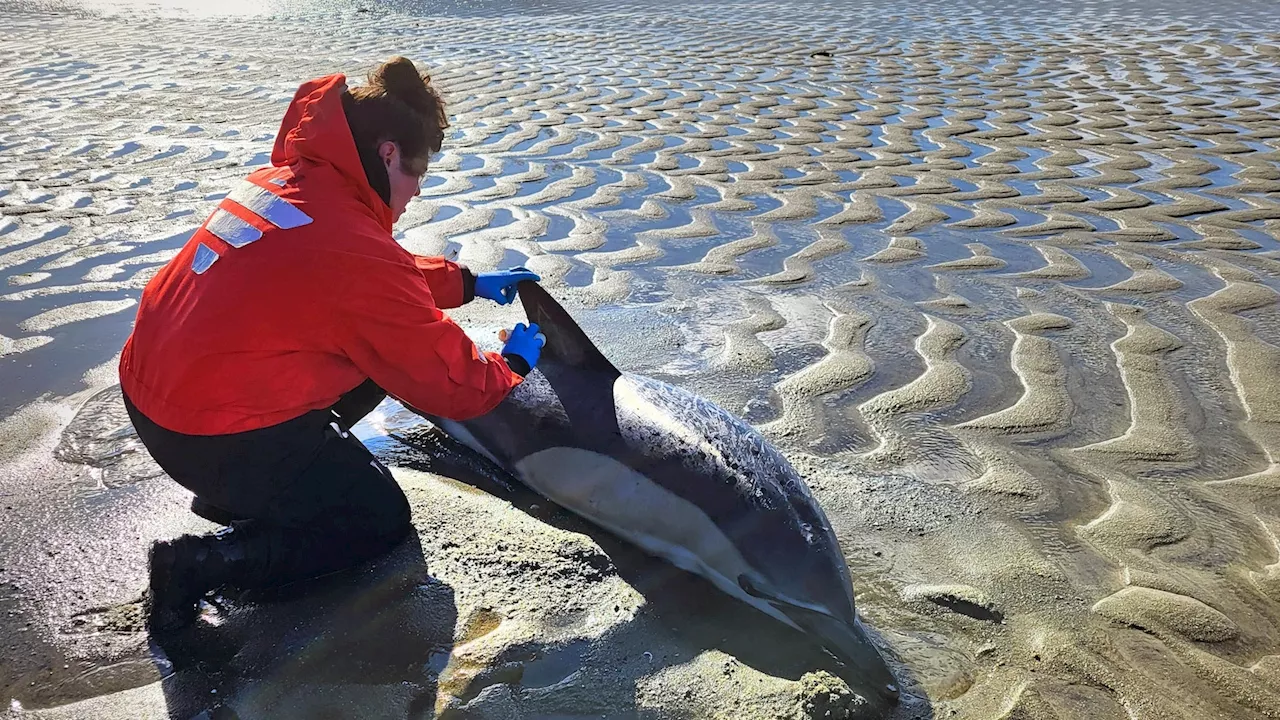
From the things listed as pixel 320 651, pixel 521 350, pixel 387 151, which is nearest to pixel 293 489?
pixel 320 651

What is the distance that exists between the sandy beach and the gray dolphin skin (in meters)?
0.09

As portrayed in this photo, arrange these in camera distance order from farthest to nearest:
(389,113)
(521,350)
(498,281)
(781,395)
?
(781,395) < (498,281) < (521,350) < (389,113)

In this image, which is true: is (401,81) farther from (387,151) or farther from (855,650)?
(855,650)

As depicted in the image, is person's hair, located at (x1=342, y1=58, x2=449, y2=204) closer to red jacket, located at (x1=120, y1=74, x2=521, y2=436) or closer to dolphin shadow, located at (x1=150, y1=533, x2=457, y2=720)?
red jacket, located at (x1=120, y1=74, x2=521, y2=436)

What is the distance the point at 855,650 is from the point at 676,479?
0.85 m

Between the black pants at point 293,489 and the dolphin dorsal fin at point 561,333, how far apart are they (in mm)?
856

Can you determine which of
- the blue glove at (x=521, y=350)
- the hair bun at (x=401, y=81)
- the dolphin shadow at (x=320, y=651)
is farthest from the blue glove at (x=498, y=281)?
the dolphin shadow at (x=320, y=651)

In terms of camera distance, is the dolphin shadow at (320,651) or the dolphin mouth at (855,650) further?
the dolphin mouth at (855,650)

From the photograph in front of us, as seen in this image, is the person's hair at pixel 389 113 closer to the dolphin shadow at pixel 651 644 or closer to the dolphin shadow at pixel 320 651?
the dolphin shadow at pixel 320 651

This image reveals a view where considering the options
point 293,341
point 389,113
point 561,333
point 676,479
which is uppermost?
point 389,113

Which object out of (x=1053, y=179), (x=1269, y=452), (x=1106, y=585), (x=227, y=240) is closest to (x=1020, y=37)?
(x=1053, y=179)

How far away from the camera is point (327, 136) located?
2.86 metres

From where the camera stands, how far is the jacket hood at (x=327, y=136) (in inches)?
113

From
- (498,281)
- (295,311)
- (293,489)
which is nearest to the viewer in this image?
(295,311)
